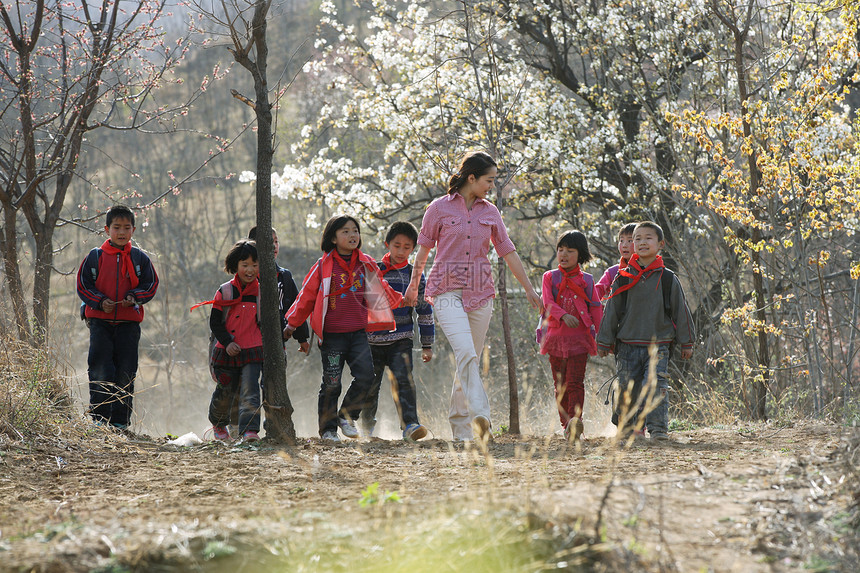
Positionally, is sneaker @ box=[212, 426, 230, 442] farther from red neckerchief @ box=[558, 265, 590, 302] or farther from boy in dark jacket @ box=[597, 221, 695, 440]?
boy in dark jacket @ box=[597, 221, 695, 440]

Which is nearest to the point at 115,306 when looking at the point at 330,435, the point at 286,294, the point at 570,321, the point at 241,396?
the point at 241,396

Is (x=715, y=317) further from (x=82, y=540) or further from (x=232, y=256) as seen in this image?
(x=82, y=540)

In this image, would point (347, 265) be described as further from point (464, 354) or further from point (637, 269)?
point (637, 269)

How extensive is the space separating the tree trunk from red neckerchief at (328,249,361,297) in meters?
0.68

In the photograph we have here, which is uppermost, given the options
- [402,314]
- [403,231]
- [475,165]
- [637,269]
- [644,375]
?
[475,165]

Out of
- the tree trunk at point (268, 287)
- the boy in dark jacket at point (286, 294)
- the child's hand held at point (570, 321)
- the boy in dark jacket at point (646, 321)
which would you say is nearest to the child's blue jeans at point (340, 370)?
the boy in dark jacket at point (286, 294)

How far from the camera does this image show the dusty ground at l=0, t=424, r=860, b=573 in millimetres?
2754

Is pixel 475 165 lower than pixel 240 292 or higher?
higher

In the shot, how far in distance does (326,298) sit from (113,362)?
177 centimetres

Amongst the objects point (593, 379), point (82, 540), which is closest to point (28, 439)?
point (82, 540)

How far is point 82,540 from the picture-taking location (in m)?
2.87

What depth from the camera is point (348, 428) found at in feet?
19.7

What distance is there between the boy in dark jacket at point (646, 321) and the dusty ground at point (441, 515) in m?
1.25

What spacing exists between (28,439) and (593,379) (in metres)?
11.1
